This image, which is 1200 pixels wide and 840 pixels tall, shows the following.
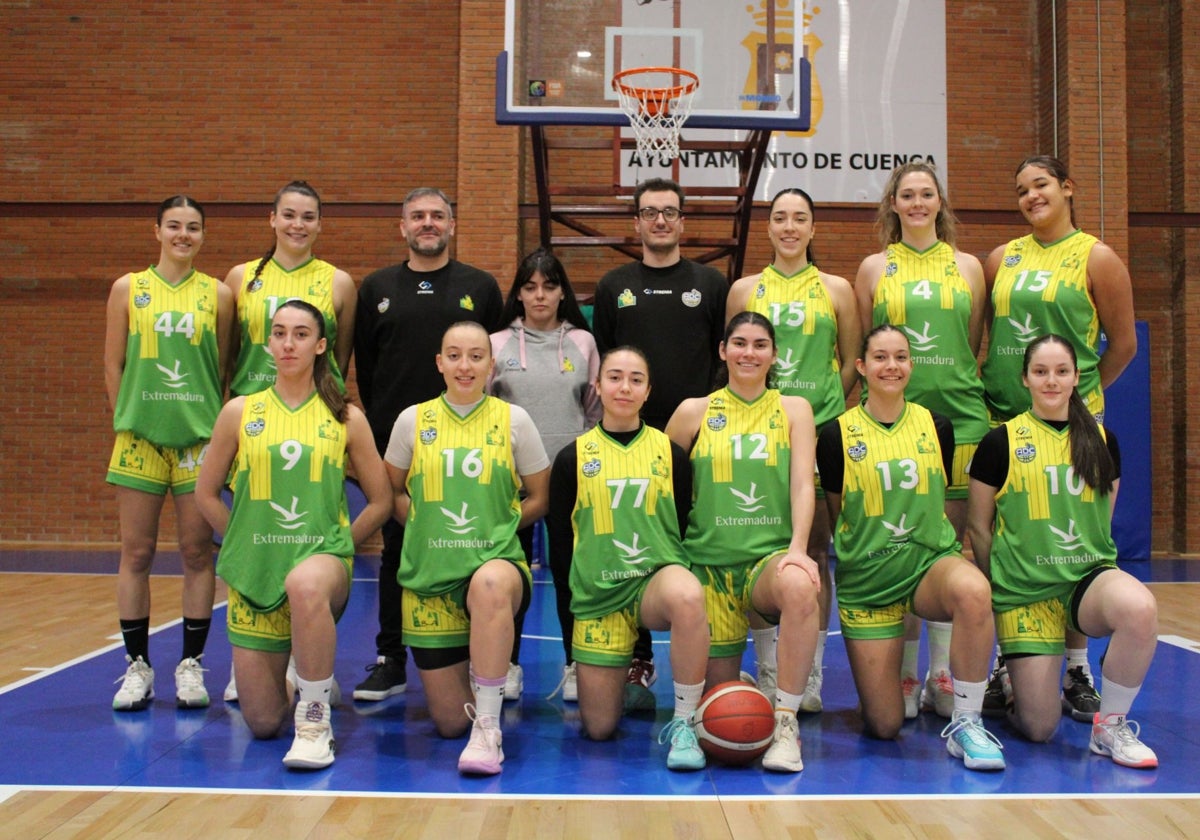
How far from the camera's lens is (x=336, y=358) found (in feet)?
15.2

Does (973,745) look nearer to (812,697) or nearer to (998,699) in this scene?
(812,697)

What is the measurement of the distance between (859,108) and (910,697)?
25.1ft

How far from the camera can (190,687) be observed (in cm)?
423

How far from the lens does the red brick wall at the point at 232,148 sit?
1063 cm

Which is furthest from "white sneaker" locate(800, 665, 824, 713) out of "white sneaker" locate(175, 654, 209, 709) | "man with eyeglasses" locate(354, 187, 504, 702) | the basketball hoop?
the basketball hoop

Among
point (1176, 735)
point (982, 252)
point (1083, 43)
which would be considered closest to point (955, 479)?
point (1176, 735)

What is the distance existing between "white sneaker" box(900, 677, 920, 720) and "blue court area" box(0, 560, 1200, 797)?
58 mm

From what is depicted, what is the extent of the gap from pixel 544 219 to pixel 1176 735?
22.4 ft

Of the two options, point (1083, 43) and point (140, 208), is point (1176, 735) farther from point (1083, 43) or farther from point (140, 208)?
point (140, 208)

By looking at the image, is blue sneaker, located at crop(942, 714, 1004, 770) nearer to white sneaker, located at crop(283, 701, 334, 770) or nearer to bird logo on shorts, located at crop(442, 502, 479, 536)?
bird logo on shorts, located at crop(442, 502, 479, 536)

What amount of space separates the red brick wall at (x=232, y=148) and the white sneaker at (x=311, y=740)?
7506 millimetres

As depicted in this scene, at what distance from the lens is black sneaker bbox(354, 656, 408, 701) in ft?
14.6

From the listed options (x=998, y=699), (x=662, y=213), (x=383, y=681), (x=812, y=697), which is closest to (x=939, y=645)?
(x=998, y=699)

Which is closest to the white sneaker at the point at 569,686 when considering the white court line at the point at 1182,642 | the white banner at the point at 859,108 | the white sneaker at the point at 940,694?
the white sneaker at the point at 940,694
